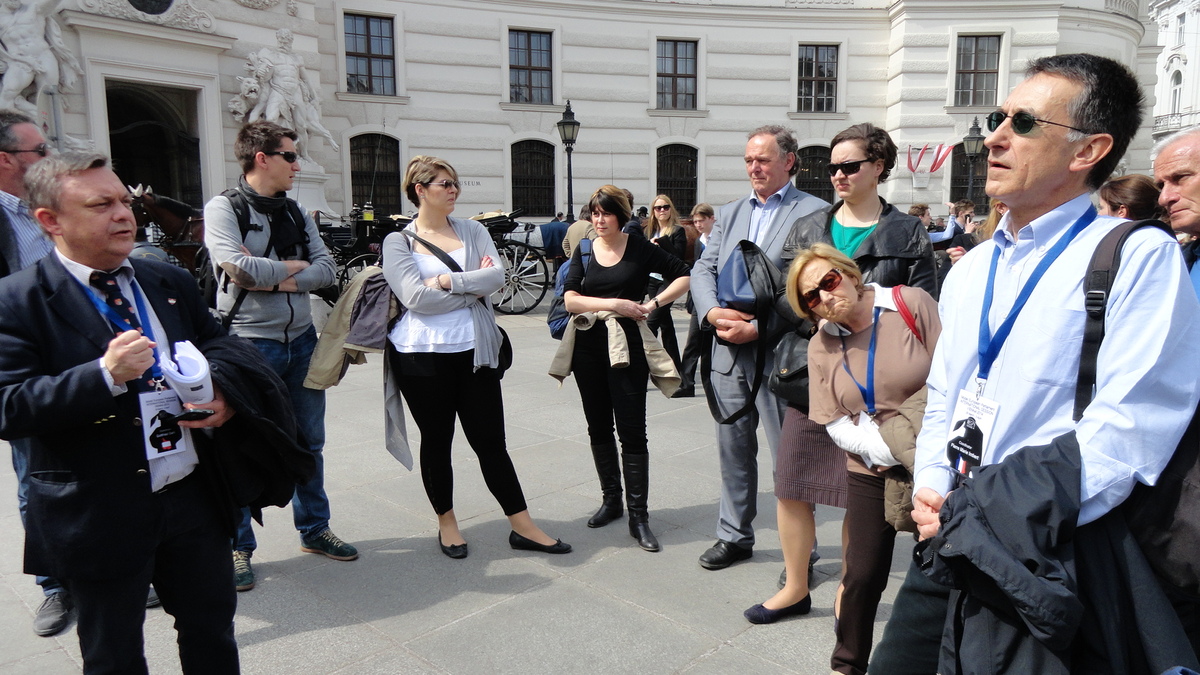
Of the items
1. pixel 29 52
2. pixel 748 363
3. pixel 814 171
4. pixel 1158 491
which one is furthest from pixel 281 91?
pixel 1158 491

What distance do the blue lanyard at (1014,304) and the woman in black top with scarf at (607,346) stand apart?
91.8 inches

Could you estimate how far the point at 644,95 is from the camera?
24109 mm

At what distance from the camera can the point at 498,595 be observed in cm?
350

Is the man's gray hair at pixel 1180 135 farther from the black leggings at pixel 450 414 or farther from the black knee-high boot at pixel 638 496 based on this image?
the black leggings at pixel 450 414

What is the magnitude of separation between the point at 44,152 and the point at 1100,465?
3.96 metres

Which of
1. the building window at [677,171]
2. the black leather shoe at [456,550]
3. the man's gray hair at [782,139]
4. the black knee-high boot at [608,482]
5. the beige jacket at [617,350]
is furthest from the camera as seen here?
the building window at [677,171]

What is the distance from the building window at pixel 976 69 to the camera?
79.9 ft

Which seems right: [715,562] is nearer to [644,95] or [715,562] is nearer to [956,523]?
[956,523]

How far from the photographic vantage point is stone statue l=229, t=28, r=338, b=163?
1786cm

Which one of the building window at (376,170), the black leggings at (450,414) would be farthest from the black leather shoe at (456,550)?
the building window at (376,170)

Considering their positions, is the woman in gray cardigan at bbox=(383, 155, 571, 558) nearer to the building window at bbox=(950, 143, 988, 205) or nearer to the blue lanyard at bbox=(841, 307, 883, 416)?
the blue lanyard at bbox=(841, 307, 883, 416)

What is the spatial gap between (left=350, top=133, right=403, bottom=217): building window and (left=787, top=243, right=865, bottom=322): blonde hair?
20.0 metres

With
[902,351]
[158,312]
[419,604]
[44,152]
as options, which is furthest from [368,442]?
[902,351]

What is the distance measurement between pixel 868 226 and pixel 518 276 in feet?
33.6
